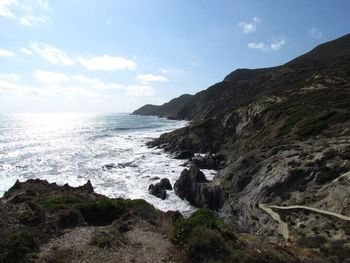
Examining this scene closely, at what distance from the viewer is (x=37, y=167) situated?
61.7m

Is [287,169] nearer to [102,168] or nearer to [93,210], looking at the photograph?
[93,210]

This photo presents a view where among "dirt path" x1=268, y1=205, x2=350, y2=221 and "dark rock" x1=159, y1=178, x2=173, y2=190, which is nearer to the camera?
"dirt path" x1=268, y1=205, x2=350, y2=221

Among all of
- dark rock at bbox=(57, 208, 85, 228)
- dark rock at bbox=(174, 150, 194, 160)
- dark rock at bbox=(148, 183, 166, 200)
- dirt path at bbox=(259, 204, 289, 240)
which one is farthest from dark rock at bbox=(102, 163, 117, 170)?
dark rock at bbox=(57, 208, 85, 228)

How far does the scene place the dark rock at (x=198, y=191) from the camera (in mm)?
36562

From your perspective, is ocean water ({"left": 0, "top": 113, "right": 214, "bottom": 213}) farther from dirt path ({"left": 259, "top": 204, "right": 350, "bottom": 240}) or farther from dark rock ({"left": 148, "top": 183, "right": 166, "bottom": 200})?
dirt path ({"left": 259, "top": 204, "right": 350, "bottom": 240})

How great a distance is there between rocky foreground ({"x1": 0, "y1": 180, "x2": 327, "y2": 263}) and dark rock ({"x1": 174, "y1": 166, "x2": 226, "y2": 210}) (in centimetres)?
1653

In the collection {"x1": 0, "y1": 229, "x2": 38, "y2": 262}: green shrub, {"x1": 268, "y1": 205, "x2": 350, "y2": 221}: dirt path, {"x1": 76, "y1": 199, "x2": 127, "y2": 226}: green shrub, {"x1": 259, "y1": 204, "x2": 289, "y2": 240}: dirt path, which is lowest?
{"x1": 259, "y1": 204, "x2": 289, "y2": 240}: dirt path

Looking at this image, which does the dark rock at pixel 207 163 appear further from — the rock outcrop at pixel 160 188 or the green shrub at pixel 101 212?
the green shrub at pixel 101 212

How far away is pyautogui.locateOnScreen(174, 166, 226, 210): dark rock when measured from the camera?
36.6 m

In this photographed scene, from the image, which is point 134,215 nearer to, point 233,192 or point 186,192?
point 233,192

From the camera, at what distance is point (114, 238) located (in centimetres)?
1560

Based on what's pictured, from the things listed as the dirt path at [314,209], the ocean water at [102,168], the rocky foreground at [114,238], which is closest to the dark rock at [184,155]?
the ocean water at [102,168]

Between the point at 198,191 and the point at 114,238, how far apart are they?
79.1ft

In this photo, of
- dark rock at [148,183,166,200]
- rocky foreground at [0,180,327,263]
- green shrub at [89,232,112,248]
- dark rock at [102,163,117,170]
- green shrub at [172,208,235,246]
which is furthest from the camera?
dark rock at [102,163,117,170]
